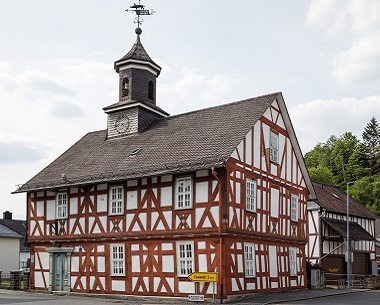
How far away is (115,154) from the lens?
3097cm

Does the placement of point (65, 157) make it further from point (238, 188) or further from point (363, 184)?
point (363, 184)

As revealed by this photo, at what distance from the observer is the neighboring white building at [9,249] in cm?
5347

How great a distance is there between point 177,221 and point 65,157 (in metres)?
11.6

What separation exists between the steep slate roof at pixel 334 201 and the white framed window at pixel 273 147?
42.0ft

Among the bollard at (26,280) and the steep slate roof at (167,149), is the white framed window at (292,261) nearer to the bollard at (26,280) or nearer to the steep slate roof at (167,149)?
the steep slate roof at (167,149)

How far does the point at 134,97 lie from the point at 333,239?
17964 mm

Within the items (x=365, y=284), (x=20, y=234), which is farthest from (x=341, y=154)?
(x=365, y=284)

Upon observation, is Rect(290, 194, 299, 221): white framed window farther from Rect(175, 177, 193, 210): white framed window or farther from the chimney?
the chimney

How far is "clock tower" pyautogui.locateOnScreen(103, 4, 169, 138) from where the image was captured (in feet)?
108

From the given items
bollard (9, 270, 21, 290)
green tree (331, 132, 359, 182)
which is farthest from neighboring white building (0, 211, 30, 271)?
green tree (331, 132, 359, 182)

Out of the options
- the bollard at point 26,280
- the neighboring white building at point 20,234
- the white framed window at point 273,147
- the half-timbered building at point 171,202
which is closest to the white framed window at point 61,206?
the half-timbered building at point 171,202

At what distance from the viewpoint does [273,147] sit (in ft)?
96.8

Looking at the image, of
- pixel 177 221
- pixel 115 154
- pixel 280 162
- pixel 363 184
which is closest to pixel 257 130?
Result: pixel 280 162

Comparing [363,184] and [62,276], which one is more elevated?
[363,184]
